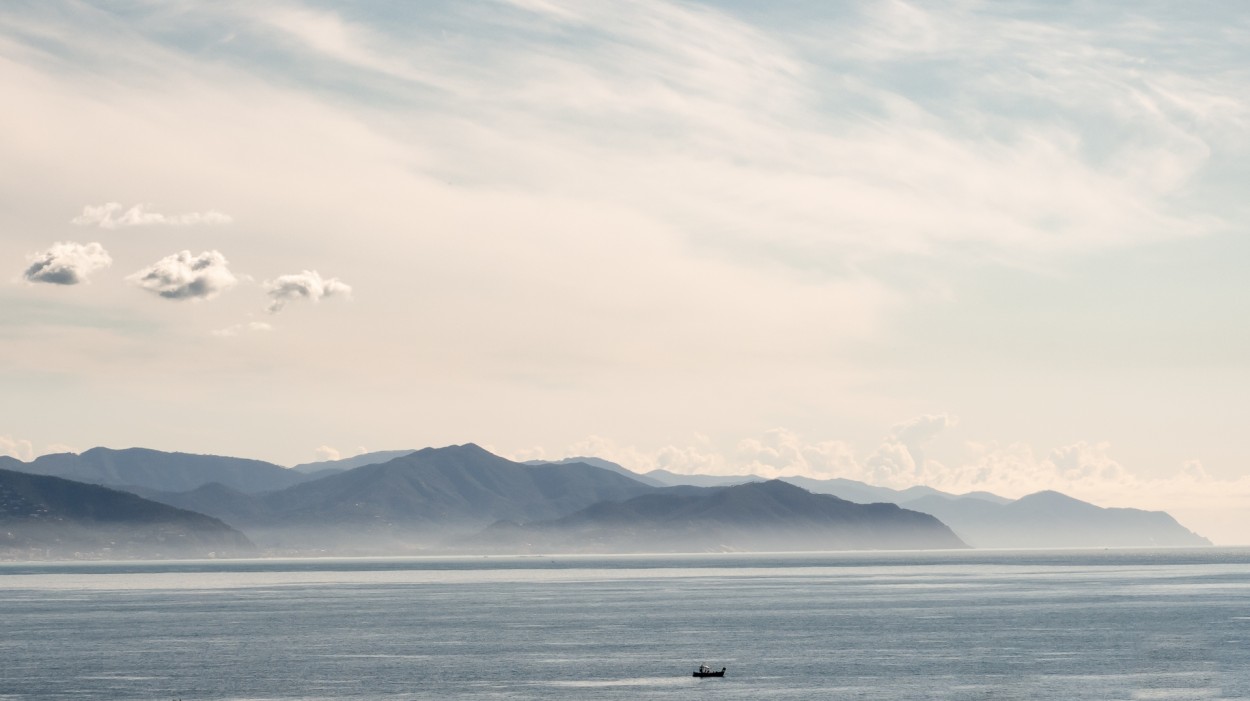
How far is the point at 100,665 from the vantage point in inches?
6009

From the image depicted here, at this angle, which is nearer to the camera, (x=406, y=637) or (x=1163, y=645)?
(x=1163, y=645)

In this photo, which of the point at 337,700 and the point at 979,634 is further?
the point at 979,634

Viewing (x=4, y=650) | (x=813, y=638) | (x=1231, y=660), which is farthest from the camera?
(x=813, y=638)

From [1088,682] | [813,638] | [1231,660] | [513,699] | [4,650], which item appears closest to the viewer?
[513,699]

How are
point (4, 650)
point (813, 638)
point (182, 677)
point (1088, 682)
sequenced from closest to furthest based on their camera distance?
1. point (1088, 682)
2. point (182, 677)
3. point (4, 650)
4. point (813, 638)

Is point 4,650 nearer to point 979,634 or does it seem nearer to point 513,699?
point 513,699

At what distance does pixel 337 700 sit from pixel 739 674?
43.0m

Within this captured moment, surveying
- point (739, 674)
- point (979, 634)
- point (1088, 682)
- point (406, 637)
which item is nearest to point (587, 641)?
point (406, 637)

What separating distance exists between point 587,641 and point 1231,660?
7842cm

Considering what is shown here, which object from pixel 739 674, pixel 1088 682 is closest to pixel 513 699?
pixel 739 674

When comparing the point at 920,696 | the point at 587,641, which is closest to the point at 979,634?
the point at 587,641

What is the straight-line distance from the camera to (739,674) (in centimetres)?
14338

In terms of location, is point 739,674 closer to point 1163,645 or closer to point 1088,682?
point 1088,682

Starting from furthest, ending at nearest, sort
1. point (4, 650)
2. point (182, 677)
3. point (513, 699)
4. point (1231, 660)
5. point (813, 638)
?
point (813, 638) → point (4, 650) → point (1231, 660) → point (182, 677) → point (513, 699)
